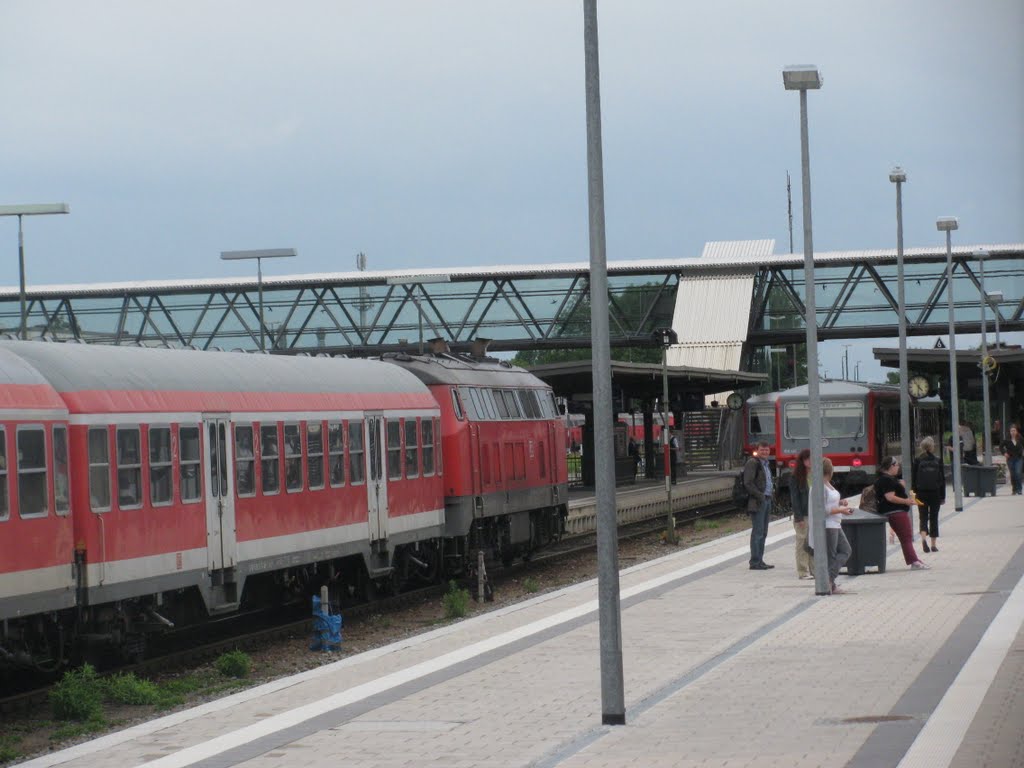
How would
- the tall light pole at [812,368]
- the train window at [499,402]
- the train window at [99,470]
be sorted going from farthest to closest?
1. the train window at [499,402]
2. the tall light pole at [812,368]
3. the train window at [99,470]

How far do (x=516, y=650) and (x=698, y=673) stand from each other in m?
2.72

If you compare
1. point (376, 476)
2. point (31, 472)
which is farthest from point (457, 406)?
point (31, 472)

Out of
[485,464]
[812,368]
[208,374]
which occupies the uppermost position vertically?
[208,374]

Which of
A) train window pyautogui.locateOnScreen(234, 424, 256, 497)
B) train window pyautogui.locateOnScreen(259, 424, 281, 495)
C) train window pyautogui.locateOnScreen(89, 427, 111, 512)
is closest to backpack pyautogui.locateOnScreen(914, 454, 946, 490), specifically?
train window pyautogui.locateOnScreen(259, 424, 281, 495)

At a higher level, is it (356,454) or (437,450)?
(356,454)

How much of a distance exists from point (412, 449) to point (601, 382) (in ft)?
47.4

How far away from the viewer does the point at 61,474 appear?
16.7 m

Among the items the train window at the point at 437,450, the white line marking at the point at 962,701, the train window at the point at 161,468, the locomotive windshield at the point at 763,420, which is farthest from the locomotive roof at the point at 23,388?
the locomotive windshield at the point at 763,420

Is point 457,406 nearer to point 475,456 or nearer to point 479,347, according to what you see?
point 475,456

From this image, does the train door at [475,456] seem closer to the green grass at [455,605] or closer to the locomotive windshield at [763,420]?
the green grass at [455,605]

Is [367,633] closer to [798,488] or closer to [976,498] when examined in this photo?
[798,488]

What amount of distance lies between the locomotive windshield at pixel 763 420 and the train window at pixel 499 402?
17958 mm

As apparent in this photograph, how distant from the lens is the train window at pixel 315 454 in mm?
22906

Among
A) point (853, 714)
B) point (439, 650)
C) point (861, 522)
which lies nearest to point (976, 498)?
point (861, 522)
